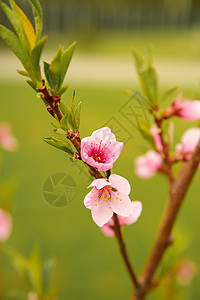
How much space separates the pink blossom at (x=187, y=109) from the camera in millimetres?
415

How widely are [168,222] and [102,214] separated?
15 cm

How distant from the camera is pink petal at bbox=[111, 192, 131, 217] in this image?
24 centimetres

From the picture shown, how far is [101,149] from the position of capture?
0.80 feet

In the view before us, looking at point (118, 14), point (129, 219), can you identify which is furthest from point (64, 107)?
point (118, 14)

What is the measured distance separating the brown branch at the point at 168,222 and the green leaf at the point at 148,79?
0.08m

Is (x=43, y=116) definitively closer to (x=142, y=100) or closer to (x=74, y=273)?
(x=74, y=273)

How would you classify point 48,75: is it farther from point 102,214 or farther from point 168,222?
point 168,222

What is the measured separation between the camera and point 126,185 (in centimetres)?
23

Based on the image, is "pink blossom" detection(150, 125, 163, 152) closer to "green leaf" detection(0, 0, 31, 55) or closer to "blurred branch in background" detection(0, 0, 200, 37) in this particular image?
"green leaf" detection(0, 0, 31, 55)

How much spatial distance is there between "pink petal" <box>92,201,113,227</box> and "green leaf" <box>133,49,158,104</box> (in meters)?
0.19

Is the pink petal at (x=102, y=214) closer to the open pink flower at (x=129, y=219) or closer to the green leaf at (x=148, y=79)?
the open pink flower at (x=129, y=219)

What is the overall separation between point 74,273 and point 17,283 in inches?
6.1

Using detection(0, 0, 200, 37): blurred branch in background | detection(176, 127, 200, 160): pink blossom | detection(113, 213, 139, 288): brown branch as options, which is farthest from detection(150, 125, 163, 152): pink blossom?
detection(0, 0, 200, 37): blurred branch in background

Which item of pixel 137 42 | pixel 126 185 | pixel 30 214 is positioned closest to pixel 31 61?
pixel 126 185
